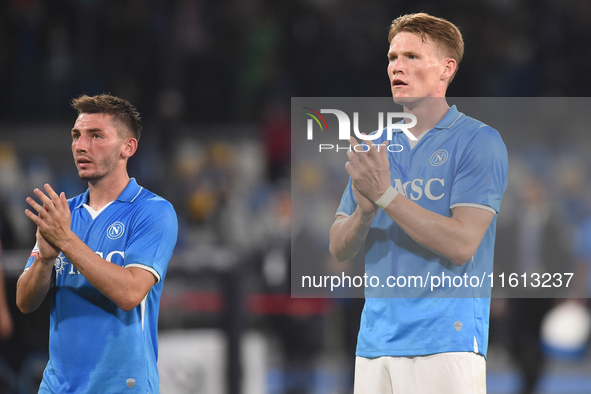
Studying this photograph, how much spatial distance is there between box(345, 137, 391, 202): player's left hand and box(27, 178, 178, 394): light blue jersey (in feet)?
2.97

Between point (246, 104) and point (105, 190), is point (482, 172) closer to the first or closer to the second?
point (105, 190)

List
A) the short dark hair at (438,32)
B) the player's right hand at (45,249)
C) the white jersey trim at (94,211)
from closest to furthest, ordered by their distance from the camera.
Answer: the player's right hand at (45,249) < the short dark hair at (438,32) < the white jersey trim at (94,211)

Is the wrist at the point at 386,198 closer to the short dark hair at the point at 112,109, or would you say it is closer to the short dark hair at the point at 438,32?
the short dark hair at the point at 438,32

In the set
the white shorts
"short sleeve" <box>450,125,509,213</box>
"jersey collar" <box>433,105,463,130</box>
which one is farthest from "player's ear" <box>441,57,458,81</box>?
the white shorts

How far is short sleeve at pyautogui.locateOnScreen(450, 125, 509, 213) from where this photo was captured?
3.34m

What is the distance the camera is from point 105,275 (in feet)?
10.5

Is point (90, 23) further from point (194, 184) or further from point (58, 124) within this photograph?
point (194, 184)

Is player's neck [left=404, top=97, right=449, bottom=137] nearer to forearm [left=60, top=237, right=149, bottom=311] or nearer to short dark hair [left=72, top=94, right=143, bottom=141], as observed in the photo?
short dark hair [left=72, top=94, right=143, bottom=141]

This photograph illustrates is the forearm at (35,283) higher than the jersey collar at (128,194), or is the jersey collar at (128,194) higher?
the jersey collar at (128,194)

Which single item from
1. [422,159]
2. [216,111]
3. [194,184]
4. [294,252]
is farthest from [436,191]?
[216,111]

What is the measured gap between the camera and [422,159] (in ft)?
11.6

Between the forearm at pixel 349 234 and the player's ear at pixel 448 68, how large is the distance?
2.28ft

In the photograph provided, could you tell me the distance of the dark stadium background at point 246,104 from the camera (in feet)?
26.2

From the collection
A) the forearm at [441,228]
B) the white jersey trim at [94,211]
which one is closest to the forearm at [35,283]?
the white jersey trim at [94,211]
